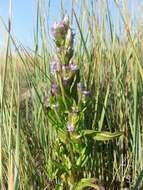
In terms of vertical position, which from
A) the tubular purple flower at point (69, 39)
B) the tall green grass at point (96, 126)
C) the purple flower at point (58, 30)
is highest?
the purple flower at point (58, 30)

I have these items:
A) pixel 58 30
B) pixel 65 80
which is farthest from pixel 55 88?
pixel 58 30

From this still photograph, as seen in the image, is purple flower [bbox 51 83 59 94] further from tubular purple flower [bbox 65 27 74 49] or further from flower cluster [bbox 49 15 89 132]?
tubular purple flower [bbox 65 27 74 49]

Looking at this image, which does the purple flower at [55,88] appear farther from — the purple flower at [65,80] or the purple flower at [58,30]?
the purple flower at [58,30]

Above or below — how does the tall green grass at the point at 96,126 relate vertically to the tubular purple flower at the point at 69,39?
below

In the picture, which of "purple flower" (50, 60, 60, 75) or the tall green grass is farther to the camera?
the tall green grass

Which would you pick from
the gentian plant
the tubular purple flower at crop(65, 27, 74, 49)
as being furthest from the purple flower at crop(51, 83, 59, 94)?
the tubular purple flower at crop(65, 27, 74, 49)

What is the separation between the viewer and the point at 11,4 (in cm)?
62

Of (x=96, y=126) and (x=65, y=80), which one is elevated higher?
(x=65, y=80)

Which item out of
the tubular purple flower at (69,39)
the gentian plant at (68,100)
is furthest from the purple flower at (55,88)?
the tubular purple flower at (69,39)

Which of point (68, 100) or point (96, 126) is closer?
point (68, 100)

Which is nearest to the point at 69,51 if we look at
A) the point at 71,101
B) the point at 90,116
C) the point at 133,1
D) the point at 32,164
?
the point at 71,101

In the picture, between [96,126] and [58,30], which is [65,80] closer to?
[58,30]

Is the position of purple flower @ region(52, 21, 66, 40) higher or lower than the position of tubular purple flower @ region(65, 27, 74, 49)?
higher

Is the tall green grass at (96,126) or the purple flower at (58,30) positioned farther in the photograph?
the tall green grass at (96,126)
